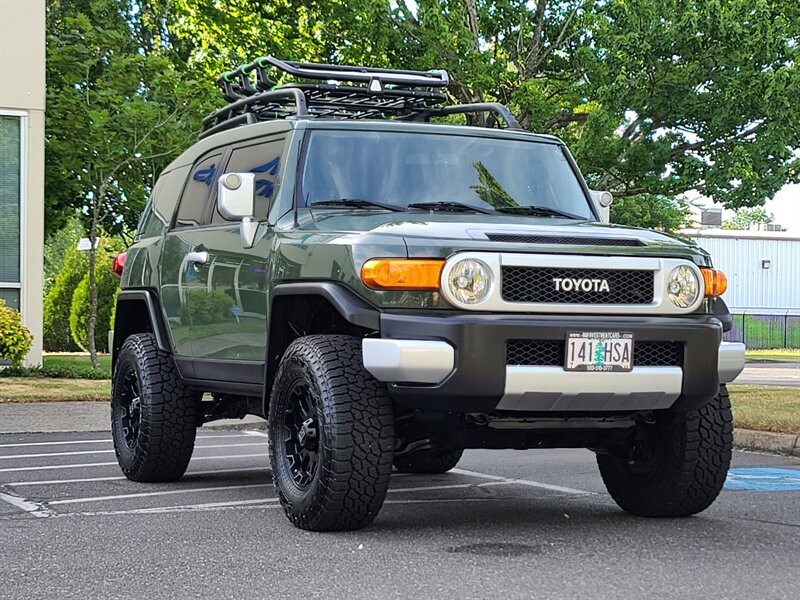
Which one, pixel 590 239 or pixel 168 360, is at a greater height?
pixel 590 239

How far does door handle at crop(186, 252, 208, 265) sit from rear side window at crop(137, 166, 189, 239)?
2.81 feet

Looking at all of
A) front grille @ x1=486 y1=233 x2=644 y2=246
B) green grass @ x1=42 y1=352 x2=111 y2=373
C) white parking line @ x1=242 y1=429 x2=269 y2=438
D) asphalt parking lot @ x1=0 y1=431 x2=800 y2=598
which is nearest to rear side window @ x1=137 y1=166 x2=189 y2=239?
asphalt parking lot @ x1=0 y1=431 x2=800 y2=598

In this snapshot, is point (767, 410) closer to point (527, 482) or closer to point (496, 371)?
point (527, 482)

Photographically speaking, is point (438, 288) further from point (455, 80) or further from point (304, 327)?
point (455, 80)

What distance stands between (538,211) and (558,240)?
3.97ft

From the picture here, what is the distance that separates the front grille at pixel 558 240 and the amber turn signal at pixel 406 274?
36 cm

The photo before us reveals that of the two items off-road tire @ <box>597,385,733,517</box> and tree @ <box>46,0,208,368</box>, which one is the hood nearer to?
off-road tire @ <box>597,385,733,517</box>

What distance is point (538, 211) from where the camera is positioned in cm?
768

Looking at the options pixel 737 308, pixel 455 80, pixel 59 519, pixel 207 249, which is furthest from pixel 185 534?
pixel 737 308

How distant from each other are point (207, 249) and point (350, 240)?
1.92 metres

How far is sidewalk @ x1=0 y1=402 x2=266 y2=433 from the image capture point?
13586mm

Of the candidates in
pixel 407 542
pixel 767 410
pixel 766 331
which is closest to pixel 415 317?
pixel 407 542

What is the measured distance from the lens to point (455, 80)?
22812 mm

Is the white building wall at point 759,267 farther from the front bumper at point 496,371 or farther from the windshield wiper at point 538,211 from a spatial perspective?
the front bumper at point 496,371
